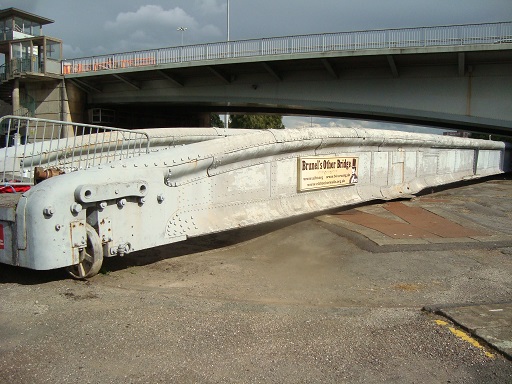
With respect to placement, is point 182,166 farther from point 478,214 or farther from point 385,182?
point 478,214

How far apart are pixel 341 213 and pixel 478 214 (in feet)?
9.55

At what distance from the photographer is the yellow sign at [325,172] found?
719cm

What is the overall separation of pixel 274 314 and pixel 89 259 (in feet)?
6.82

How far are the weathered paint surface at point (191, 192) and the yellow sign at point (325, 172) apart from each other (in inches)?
3.7

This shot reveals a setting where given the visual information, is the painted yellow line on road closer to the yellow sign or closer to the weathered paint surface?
the weathered paint surface

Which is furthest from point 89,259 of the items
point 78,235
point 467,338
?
point 467,338

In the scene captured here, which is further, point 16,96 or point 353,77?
point 16,96

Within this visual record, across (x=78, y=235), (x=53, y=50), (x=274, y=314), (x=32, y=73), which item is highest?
(x=53, y=50)

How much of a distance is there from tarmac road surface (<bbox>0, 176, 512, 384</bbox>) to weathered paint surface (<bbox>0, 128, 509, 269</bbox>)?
0.49m

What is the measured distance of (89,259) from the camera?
4.68 m

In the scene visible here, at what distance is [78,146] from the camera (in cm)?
793

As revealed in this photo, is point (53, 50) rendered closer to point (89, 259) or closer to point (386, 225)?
point (386, 225)

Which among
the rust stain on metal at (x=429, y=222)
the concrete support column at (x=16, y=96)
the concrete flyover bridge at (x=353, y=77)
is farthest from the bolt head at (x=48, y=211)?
the concrete support column at (x=16, y=96)

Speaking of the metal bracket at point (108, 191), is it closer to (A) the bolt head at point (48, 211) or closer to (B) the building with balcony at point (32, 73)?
(A) the bolt head at point (48, 211)
